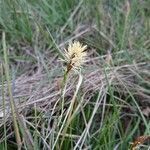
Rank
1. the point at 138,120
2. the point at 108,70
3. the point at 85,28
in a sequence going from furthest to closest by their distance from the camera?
the point at 85,28 → the point at 108,70 → the point at 138,120

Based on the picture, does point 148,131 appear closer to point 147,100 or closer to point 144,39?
point 147,100

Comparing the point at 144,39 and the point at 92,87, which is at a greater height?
the point at 144,39

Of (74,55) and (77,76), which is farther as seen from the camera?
(77,76)

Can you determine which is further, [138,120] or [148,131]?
[138,120]

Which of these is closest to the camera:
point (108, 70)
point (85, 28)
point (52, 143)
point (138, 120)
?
point (52, 143)

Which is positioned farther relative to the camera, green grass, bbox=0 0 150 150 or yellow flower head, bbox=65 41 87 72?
green grass, bbox=0 0 150 150

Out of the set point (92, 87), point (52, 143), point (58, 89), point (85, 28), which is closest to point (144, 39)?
point (85, 28)

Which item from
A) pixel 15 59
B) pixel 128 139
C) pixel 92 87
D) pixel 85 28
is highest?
pixel 85 28

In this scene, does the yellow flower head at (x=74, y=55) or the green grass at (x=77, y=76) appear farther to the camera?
the green grass at (x=77, y=76)
